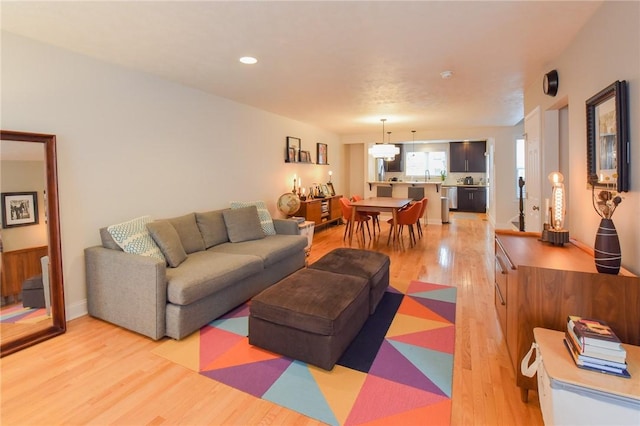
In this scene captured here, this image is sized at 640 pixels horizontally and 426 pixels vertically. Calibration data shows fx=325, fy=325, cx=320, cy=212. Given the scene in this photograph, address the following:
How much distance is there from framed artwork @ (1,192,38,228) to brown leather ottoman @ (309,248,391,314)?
7.60ft

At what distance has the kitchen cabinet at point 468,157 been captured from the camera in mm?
10172

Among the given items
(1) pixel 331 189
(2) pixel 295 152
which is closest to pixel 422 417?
(2) pixel 295 152

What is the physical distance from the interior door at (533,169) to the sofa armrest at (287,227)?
2.80m

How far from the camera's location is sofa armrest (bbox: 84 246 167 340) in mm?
2482

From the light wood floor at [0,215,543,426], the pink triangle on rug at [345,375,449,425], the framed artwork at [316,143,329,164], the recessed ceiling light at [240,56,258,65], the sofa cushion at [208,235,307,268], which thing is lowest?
the pink triangle on rug at [345,375,449,425]

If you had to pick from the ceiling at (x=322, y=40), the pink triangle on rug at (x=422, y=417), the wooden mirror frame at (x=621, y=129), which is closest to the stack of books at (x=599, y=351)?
the pink triangle on rug at (x=422, y=417)

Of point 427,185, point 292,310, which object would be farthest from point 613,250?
point 427,185

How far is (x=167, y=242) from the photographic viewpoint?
9.68 feet

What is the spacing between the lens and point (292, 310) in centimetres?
221

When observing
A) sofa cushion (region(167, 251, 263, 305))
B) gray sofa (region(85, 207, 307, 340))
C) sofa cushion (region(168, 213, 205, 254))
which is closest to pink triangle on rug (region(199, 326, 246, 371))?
gray sofa (region(85, 207, 307, 340))

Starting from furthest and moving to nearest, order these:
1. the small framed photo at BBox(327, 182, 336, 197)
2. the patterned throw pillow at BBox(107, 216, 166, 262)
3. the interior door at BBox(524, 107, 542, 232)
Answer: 1. the small framed photo at BBox(327, 182, 336, 197)
2. the interior door at BBox(524, 107, 542, 232)
3. the patterned throw pillow at BBox(107, 216, 166, 262)

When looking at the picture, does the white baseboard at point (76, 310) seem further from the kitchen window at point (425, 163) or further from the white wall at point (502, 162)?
the kitchen window at point (425, 163)

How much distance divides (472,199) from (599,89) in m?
8.85

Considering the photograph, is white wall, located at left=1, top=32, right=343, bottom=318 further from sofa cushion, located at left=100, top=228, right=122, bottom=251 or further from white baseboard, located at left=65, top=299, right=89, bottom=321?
sofa cushion, located at left=100, top=228, right=122, bottom=251
